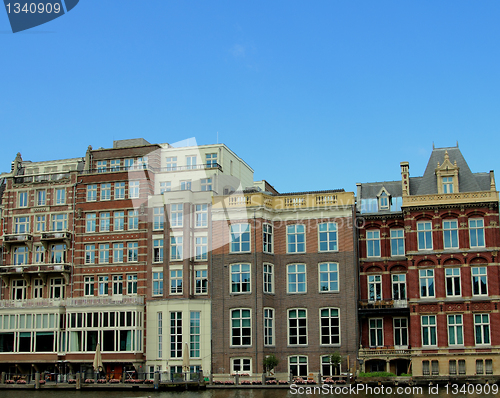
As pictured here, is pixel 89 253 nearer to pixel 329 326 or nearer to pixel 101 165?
pixel 101 165

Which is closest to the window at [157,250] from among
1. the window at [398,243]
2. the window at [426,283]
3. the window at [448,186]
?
the window at [398,243]

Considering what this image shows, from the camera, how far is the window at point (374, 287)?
6053cm

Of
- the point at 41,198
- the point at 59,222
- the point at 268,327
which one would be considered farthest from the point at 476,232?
the point at 41,198

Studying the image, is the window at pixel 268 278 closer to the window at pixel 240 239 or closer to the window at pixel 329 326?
the window at pixel 240 239

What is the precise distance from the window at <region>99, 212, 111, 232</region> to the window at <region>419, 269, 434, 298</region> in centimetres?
2929

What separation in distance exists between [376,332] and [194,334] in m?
15.8

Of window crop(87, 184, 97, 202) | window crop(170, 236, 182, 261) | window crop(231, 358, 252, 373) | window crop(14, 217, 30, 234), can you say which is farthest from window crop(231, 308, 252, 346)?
window crop(14, 217, 30, 234)

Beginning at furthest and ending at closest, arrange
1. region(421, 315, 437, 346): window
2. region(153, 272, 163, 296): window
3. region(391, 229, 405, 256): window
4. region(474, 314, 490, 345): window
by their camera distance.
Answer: region(153, 272, 163, 296): window, region(391, 229, 405, 256): window, region(421, 315, 437, 346): window, region(474, 314, 490, 345): window

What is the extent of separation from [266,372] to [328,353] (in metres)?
5.41

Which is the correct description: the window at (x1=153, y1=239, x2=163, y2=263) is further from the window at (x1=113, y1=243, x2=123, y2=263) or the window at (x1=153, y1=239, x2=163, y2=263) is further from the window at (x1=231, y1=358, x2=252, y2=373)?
the window at (x1=231, y1=358, x2=252, y2=373)

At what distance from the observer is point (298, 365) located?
57.6m

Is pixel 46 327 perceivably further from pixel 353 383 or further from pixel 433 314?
pixel 433 314

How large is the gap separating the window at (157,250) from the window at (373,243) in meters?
18.7

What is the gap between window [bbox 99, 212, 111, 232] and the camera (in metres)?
65.3
